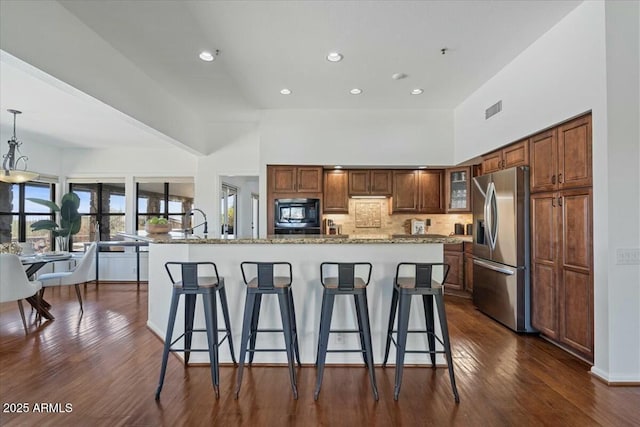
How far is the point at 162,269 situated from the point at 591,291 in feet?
12.5

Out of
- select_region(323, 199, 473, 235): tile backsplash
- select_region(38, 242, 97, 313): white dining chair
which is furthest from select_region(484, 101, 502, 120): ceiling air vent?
select_region(38, 242, 97, 313): white dining chair

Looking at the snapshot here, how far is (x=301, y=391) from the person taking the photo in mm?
2275

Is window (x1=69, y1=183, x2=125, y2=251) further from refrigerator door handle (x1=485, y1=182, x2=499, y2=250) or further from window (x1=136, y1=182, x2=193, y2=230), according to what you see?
refrigerator door handle (x1=485, y1=182, x2=499, y2=250)

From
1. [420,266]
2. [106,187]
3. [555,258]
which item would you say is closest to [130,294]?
[106,187]

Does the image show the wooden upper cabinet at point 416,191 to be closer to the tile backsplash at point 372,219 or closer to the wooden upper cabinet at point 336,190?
the tile backsplash at point 372,219

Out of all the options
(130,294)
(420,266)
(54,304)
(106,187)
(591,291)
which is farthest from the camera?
(106,187)

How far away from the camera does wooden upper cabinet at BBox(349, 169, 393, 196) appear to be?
525 centimetres

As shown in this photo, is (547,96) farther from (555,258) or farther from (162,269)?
(162,269)

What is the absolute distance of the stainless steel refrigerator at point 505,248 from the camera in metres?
3.31

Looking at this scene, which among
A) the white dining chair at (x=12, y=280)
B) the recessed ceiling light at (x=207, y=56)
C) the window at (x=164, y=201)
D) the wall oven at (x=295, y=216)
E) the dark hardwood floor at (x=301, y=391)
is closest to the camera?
the dark hardwood floor at (x=301, y=391)

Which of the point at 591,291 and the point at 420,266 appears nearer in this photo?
the point at 420,266

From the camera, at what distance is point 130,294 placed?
5344 millimetres

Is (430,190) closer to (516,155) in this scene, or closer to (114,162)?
(516,155)

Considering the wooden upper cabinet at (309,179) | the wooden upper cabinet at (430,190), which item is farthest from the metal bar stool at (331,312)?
the wooden upper cabinet at (430,190)
